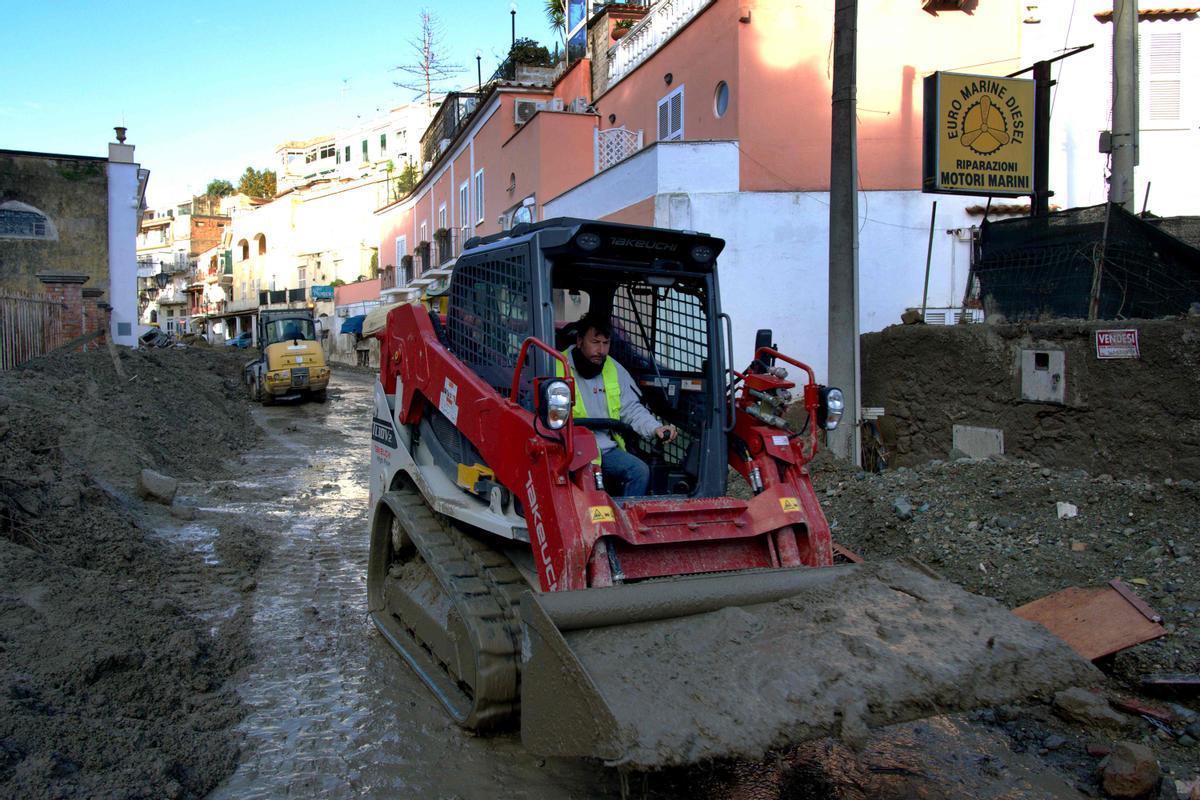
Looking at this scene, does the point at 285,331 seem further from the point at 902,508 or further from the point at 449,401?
the point at 449,401

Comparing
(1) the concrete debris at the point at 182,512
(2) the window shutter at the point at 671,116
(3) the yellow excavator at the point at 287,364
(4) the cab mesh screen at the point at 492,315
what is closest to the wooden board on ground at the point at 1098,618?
(4) the cab mesh screen at the point at 492,315

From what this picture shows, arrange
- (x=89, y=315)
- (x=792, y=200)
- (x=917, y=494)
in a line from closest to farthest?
→ (x=917, y=494)
(x=792, y=200)
(x=89, y=315)

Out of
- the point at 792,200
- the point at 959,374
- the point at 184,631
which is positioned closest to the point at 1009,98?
the point at 792,200

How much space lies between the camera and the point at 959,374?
985 centimetres

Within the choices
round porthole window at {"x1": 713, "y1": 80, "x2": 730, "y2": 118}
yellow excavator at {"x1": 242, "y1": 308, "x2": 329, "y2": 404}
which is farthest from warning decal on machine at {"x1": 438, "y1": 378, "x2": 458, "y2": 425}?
yellow excavator at {"x1": 242, "y1": 308, "x2": 329, "y2": 404}

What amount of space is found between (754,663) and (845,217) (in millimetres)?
7719

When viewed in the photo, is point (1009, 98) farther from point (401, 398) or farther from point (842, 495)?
point (401, 398)

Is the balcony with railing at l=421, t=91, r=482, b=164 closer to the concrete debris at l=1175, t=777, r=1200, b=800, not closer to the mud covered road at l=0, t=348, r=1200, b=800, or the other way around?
the mud covered road at l=0, t=348, r=1200, b=800

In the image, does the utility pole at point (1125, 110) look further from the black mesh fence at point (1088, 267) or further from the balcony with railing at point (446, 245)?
the balcony with railing at point (446, 245)

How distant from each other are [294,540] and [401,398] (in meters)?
3.58

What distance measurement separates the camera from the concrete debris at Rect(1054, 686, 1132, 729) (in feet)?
15.2

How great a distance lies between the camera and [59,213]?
25.2m

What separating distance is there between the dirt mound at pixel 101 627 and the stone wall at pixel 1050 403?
22.9 ft

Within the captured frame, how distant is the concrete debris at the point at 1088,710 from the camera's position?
4645 millimetres
